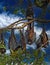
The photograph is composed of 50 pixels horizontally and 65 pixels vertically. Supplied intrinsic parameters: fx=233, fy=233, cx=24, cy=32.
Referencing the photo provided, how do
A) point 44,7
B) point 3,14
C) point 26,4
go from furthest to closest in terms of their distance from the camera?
point 3,14, point 26,4, point 44,7

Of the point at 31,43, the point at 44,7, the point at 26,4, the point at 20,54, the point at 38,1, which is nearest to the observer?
the point at 20,54

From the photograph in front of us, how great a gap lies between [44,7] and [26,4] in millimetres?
206

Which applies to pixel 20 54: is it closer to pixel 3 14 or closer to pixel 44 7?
pixel 44 7

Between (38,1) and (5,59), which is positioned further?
(38,1)

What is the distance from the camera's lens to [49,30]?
2.21m

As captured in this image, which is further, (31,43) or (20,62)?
(31,43)

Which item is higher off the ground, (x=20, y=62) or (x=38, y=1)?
(x=38, y=1)

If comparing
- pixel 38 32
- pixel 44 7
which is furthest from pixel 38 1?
pixel 38 32

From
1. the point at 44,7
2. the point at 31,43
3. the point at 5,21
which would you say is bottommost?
the point at 31,43

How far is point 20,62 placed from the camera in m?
1.16

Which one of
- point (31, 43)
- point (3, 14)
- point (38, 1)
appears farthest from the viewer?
point (3, 14)

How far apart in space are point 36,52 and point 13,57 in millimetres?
116

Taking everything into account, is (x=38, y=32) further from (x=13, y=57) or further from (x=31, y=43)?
(x=13, y=57)

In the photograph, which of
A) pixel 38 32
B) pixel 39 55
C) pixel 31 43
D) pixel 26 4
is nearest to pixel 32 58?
pixel 39 55
